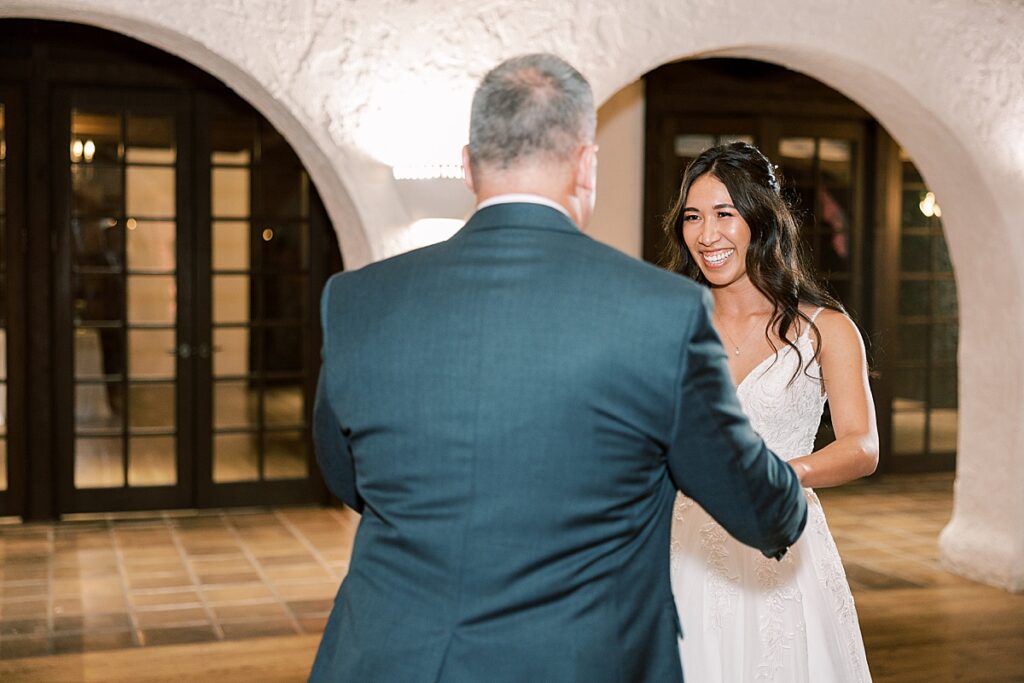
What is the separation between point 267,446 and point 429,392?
609 centimetres

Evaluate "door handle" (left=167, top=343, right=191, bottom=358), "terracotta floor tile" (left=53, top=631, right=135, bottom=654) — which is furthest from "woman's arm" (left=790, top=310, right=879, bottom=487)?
"door handle" (left=167, top=343, right=191, bottom=358)

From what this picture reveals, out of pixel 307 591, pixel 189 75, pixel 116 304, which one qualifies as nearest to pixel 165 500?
pixel 116 304

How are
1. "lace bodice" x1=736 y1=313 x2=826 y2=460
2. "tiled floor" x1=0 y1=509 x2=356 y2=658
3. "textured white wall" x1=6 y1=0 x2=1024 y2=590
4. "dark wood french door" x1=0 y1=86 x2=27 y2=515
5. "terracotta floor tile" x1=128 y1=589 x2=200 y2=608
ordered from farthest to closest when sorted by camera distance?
"dark wood french door" x1=0 y1=86 x2=27 y2=515 → "terracotta floor tile" x1=128 y1=589 x2=200 y2=608 → "tiled floor" x1=0 y1=509 x2=356 y2=658 → "textured white wall" x1=6 y1=0 x2=1024 y2=590 → "lace bodice" x1=736 y1=313 x2=826 y2=460

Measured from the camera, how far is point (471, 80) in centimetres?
465

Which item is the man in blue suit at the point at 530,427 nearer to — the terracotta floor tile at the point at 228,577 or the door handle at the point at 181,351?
the terracotta floor tile at the point at 228,577

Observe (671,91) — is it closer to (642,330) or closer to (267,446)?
(267,446)

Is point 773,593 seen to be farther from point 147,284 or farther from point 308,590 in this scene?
point 147,284

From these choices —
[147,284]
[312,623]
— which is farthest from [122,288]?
[312,623]

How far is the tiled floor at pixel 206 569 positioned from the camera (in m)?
4.94

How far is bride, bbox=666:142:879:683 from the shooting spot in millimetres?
2605

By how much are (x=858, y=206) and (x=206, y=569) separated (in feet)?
16.5

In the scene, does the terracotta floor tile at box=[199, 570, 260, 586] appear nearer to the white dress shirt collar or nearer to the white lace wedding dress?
the white lace wedding dress

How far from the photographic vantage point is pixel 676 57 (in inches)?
194

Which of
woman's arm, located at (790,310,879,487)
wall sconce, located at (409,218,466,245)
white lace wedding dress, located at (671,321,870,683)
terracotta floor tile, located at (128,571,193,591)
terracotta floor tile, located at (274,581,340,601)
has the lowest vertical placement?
terracotta floor tile, located at (128,571,193,591)
